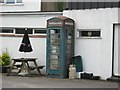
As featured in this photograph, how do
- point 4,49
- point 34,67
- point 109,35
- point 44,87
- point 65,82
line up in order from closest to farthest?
point 44,87 → point 65,82 → point 109,35 → point 34,67 → point 4,49

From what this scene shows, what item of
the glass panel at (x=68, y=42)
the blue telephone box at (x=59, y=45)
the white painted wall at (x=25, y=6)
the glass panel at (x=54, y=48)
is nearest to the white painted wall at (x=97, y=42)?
the glass panel at (x=68, y=42)

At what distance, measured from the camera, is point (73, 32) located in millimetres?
18062

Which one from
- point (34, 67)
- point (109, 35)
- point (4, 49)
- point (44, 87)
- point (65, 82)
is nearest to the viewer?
point (44, 87)

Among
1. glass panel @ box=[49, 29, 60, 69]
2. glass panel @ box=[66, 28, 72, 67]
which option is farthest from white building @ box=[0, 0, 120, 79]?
glass panel @ box=[49, 29, 60, 69]

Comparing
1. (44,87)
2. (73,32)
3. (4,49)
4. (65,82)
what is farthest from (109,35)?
(4,49)

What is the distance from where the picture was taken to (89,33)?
1784 cm

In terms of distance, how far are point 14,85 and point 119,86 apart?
4.28 metres

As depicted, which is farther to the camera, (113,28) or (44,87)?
(113,28)

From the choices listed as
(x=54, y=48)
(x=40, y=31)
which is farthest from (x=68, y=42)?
(x=40, y=31)

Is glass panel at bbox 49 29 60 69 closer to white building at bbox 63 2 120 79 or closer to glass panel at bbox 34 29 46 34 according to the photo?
white building at bbox 63 2 120 79

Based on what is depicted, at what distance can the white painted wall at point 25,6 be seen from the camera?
67.2ft

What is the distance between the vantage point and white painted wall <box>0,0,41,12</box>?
67.2 ft

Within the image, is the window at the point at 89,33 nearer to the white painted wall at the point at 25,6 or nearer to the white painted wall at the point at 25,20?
the white painted wall at the point at 25,20

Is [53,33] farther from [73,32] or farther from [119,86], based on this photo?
[119,86]
